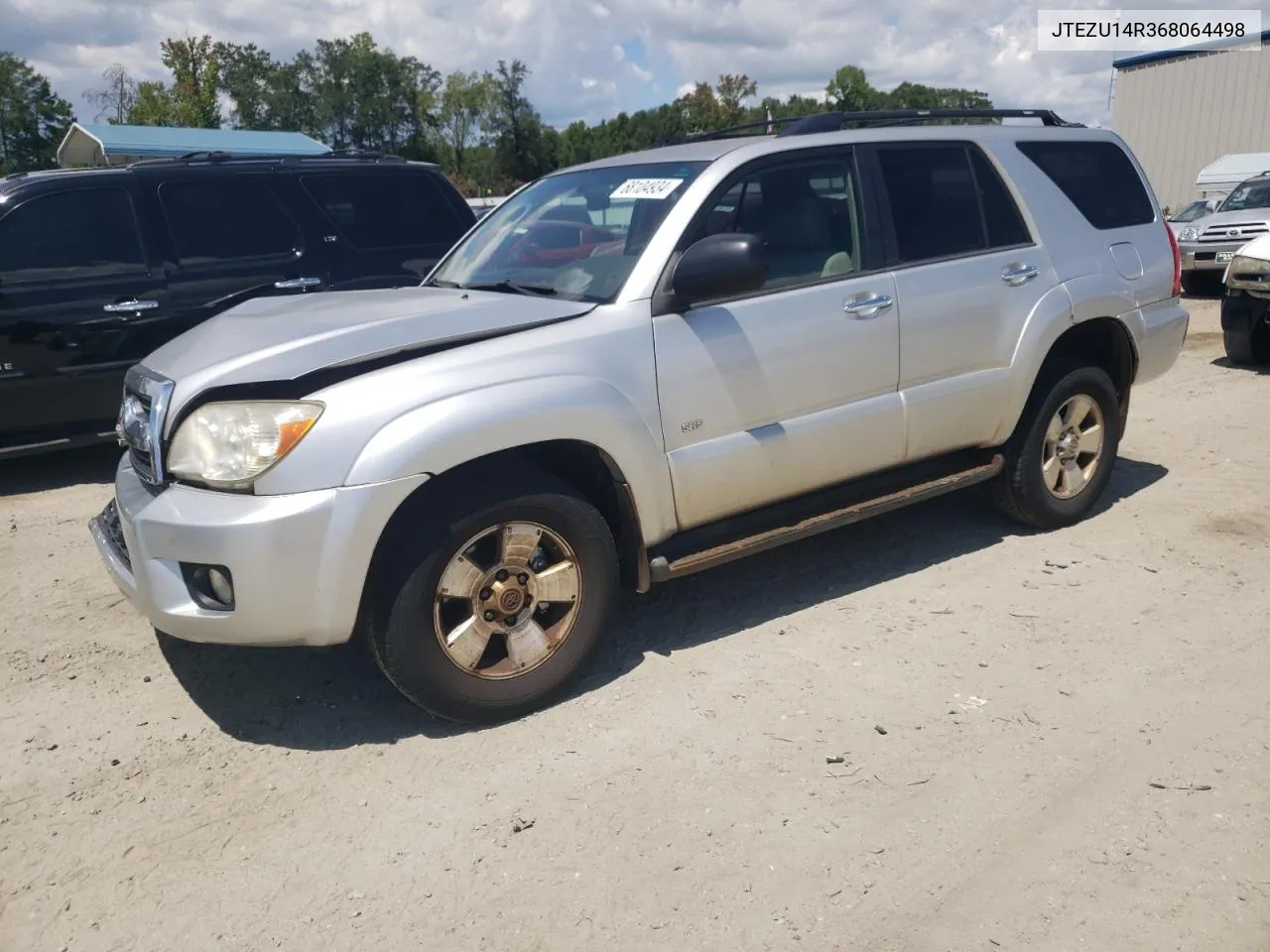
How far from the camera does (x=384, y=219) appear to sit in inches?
301

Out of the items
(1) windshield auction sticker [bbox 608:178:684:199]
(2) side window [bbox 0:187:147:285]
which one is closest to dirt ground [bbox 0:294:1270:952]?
(1) windshield auction sticker [bbox 608:178:684:199]

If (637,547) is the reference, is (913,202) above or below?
above

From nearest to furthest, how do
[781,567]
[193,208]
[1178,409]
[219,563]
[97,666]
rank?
[219,563]
[97,666]
[781,567]
[193,208]
[1178,409]

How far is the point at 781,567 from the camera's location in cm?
498

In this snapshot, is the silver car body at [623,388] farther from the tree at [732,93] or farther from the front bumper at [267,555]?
the tree at [732,93]

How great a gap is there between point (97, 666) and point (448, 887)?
2072 mm

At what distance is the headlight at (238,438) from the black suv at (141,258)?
277 cm

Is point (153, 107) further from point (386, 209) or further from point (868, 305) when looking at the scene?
point (868, 305)

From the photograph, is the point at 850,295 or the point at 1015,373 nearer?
the point at 850,295

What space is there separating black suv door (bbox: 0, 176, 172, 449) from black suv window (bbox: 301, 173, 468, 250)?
1.27 meters

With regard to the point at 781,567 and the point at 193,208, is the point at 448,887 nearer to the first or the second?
the point at 781,567

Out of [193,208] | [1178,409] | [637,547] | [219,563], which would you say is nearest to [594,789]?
[637,547]

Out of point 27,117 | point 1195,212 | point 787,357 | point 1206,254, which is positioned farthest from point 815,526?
point 27,117

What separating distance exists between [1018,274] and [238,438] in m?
3.41
